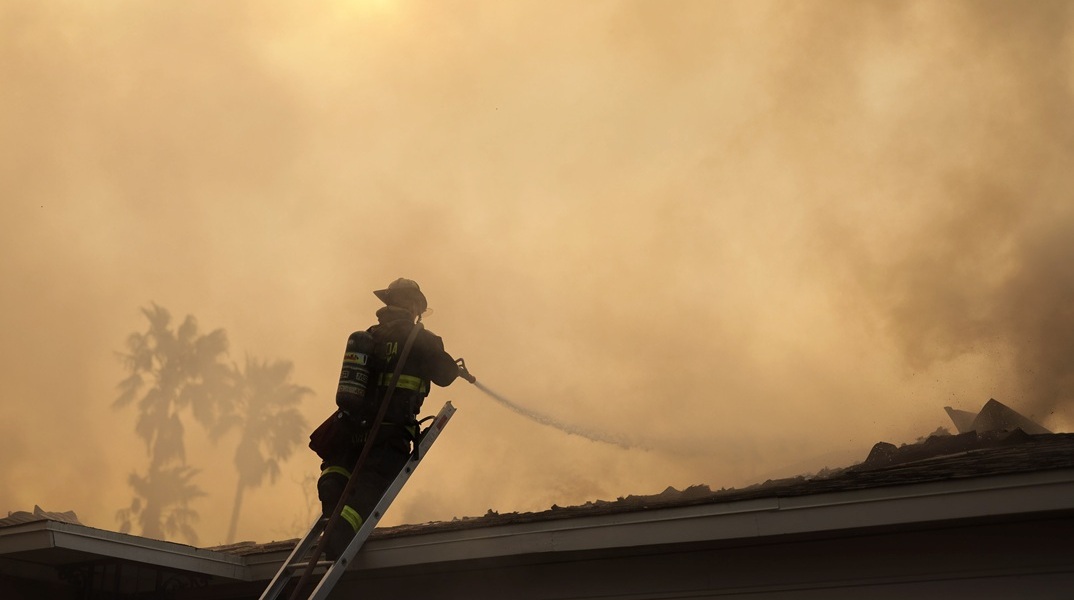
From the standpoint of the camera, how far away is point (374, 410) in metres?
6.03

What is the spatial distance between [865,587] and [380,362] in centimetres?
314

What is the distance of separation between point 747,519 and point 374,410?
2.39m

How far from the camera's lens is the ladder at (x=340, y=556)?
17.3ft

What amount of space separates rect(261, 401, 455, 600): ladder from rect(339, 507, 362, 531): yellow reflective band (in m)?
0.04

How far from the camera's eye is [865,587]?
16.4 feet

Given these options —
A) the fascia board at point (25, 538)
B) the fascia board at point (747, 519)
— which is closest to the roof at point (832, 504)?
the fascia board at point (747, 519)

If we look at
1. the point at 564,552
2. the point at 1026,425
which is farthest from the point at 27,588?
the point at 1026,425

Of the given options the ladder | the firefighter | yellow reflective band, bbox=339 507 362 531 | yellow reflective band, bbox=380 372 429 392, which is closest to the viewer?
the ladder

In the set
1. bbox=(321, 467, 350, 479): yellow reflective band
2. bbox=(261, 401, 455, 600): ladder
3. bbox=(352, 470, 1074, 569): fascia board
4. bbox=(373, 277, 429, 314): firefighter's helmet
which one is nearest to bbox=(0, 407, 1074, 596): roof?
bbox=(352, 470, 1074, 569): fascia board

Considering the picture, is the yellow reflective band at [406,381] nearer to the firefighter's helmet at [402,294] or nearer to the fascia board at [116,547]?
the firefighter's helmet at [402,294]

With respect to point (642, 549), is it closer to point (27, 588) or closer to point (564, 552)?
point (564, 552)

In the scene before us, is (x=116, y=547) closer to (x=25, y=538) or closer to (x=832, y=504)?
(x=25, y=538)

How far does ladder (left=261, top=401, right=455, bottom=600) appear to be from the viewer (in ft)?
17.3

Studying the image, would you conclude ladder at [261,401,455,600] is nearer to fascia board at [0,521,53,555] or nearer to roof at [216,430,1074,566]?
roof at [216,430,1074,566]
